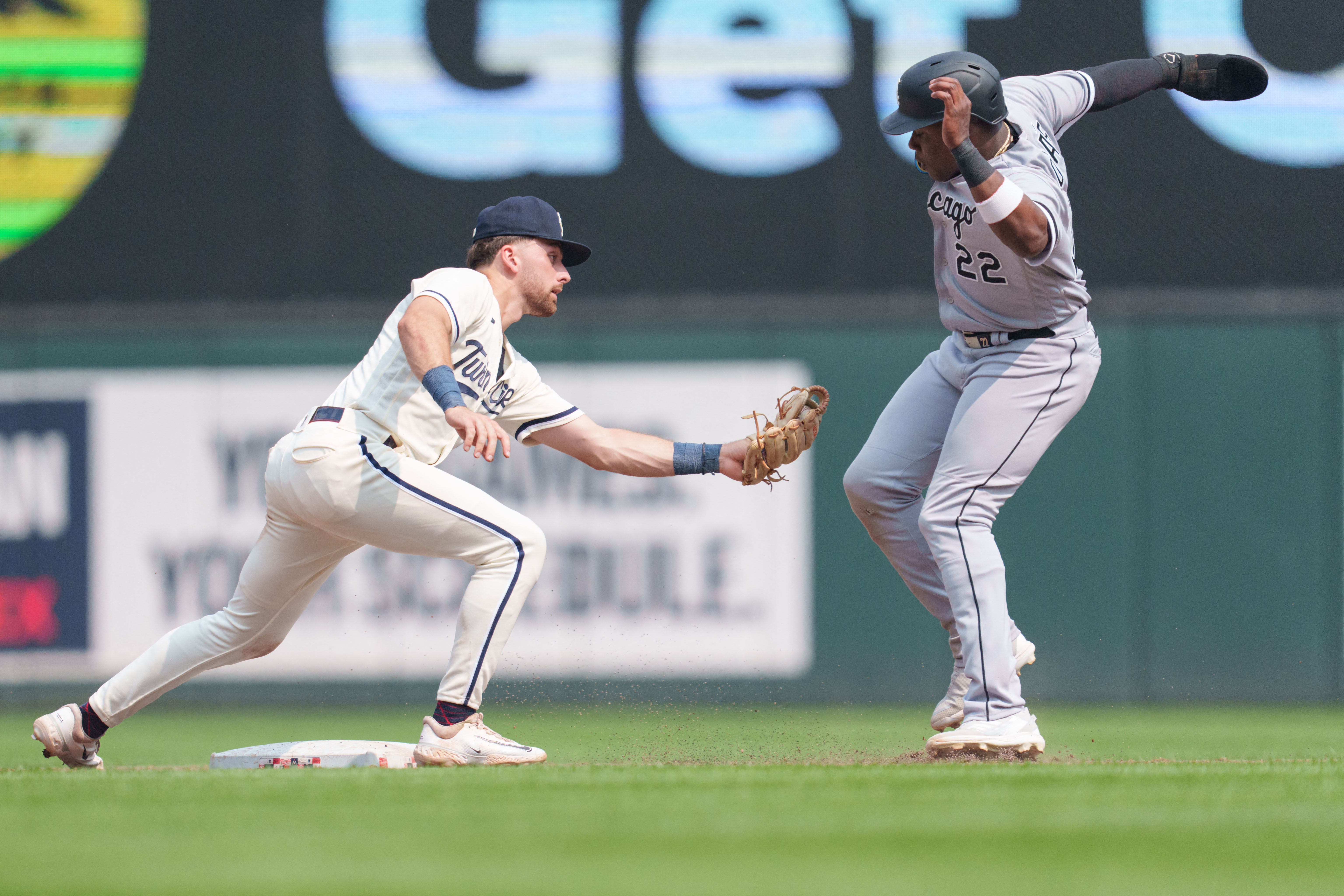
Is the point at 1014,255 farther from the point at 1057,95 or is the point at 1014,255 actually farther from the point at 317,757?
the point at 317,757

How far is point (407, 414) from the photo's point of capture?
12.6ft

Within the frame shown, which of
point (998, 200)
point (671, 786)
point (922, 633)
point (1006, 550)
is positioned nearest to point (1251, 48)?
point (1006, 550)

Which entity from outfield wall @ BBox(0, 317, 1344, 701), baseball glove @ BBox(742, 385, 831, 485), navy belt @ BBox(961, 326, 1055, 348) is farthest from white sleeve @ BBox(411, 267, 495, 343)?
outfield wall @ BBox(0, 317, 1344, 701)

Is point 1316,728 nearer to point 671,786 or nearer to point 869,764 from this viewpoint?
point 869,764

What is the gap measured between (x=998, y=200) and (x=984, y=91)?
354 mm

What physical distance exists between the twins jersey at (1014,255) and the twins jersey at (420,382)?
1202 millimetres

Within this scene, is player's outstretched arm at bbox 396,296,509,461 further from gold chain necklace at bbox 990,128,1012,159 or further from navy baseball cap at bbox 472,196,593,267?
gold chain necklace at bbox 990,128,1012,159

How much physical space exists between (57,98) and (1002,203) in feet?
18.6

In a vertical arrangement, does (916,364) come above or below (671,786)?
above

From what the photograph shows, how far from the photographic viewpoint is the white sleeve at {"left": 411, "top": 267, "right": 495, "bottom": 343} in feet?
12.3

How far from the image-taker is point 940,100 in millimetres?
3543

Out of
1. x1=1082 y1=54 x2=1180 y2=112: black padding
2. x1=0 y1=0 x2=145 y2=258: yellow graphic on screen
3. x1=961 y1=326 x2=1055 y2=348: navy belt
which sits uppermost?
x1=0 y1=0 x2=145 y2=258: yellow graphic on screen

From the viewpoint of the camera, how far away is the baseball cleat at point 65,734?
3875mm

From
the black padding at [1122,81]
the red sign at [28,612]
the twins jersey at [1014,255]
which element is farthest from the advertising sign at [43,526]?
the black padding at [1122,81]
